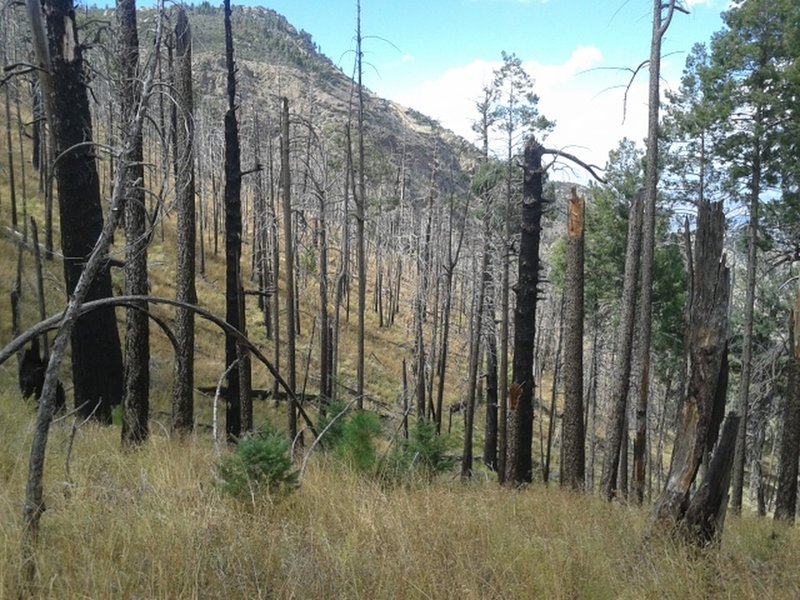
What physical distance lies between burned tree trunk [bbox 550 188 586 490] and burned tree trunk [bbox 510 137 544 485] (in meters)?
0.60

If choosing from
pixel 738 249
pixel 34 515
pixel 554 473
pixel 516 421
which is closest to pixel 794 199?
pixel 738 249

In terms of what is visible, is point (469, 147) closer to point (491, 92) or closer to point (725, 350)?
point (491, 92)

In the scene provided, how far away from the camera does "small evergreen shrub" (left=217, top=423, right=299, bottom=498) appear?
415 centimetres

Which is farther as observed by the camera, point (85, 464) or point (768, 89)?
point (768, 89)

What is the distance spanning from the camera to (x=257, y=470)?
420 cm

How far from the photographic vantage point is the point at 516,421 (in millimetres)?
10250

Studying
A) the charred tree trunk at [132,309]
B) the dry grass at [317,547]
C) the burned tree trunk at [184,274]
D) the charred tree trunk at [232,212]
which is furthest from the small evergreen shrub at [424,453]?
the charred tree trunk at [232,212]

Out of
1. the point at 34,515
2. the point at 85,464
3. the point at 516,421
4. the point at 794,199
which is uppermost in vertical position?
the point at 794,199

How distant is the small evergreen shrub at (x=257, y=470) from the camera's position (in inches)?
163

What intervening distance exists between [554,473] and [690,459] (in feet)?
89.7

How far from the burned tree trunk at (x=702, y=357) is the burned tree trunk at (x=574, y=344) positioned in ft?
16.0

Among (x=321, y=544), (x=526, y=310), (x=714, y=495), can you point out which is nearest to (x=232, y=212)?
(x=526, y=310)

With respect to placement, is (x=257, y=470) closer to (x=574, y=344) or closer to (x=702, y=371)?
(x=702, y=371)

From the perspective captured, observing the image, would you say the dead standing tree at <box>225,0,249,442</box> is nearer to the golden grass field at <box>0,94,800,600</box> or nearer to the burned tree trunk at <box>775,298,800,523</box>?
the golden grass field at <box>0,94,800,600</box>
